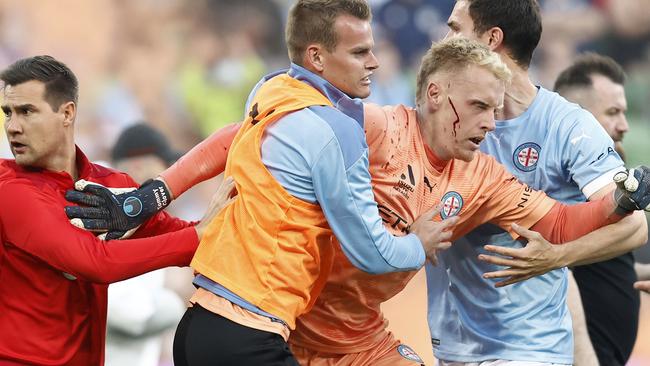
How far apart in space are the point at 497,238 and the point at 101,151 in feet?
25.9

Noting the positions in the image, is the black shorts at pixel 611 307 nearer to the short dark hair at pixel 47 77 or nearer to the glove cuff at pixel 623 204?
the glove cuff at pixel 623 204

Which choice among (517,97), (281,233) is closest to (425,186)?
(517,97)

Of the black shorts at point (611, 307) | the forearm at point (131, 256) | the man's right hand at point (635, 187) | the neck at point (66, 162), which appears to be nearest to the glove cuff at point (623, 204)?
the man's right hand at point (635, 187)

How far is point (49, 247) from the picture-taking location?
13.2 feet

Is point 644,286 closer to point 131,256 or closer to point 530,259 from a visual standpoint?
point 530,259

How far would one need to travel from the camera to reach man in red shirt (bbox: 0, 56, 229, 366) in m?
4.06

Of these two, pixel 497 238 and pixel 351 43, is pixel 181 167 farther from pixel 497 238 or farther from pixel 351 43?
pixel 497 238

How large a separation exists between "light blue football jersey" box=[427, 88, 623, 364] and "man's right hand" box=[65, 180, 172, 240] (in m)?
1.41

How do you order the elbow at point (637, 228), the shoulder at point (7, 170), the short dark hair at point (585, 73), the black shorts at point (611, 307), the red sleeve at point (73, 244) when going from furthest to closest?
the short dark hair at point (585, 73), the black shorts at point (611, 307), the elbow at point (637, 228), the shoulder at point (7, 170), the red sleeve at point (73, 244)

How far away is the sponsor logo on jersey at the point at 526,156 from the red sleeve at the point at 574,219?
30 cm

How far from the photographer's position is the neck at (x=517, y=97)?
16.0 feet

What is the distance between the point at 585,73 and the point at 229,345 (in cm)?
348

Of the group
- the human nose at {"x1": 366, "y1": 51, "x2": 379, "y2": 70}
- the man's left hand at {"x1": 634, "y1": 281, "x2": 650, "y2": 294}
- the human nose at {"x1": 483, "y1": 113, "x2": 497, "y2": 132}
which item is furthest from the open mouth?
the man's left hand at {"x1": 634, "y1": 281, "x2": 650, "y2": 294}

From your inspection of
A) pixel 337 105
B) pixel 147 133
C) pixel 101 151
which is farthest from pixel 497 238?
pixel 101 151
